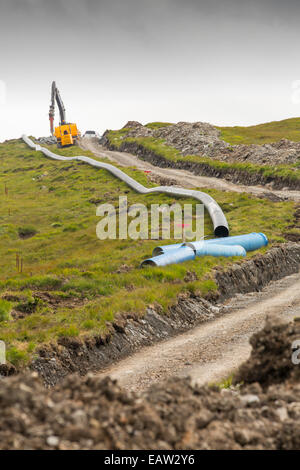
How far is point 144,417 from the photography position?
7.02 meters

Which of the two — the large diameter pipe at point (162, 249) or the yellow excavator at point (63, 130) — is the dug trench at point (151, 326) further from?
the yellow excavator at point (63, 130)

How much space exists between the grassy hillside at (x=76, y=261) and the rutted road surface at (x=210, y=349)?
181 centimetres

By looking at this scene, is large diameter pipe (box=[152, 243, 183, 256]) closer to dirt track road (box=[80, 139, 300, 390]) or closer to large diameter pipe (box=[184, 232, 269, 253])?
large diameter pipe (box=[184, 232, 269, 253])

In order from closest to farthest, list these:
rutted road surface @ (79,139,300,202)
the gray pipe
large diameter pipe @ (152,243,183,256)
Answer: large diameter pipe @ (152,243,183,256) < the gray pipe < rutted road surface @ (79,139,300,202)

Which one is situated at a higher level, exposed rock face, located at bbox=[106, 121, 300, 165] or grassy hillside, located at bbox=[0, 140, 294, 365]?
exposed rock face, located at bbox=[106, 121, 300, 165]

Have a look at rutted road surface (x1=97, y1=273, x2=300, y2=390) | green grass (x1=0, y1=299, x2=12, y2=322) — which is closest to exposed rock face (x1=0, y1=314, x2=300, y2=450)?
rutted road surface (x1=97, y1=273, x2=300, y2=390)

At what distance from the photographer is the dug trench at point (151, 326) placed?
14.4m

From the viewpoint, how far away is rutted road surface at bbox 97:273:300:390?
13.3 m

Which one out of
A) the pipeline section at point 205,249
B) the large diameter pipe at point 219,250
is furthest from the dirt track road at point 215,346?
the pipeline section at point 205,249

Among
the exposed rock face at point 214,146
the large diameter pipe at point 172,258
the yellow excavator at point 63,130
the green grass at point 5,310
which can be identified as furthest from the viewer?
the yellow excavator at point 63,130

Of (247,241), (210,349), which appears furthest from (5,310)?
(247,241)

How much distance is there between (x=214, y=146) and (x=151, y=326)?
56917 millimetres

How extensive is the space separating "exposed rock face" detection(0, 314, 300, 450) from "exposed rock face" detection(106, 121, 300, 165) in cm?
4867

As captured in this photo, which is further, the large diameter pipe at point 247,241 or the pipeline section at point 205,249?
the large diameter pipe at point 247,241
